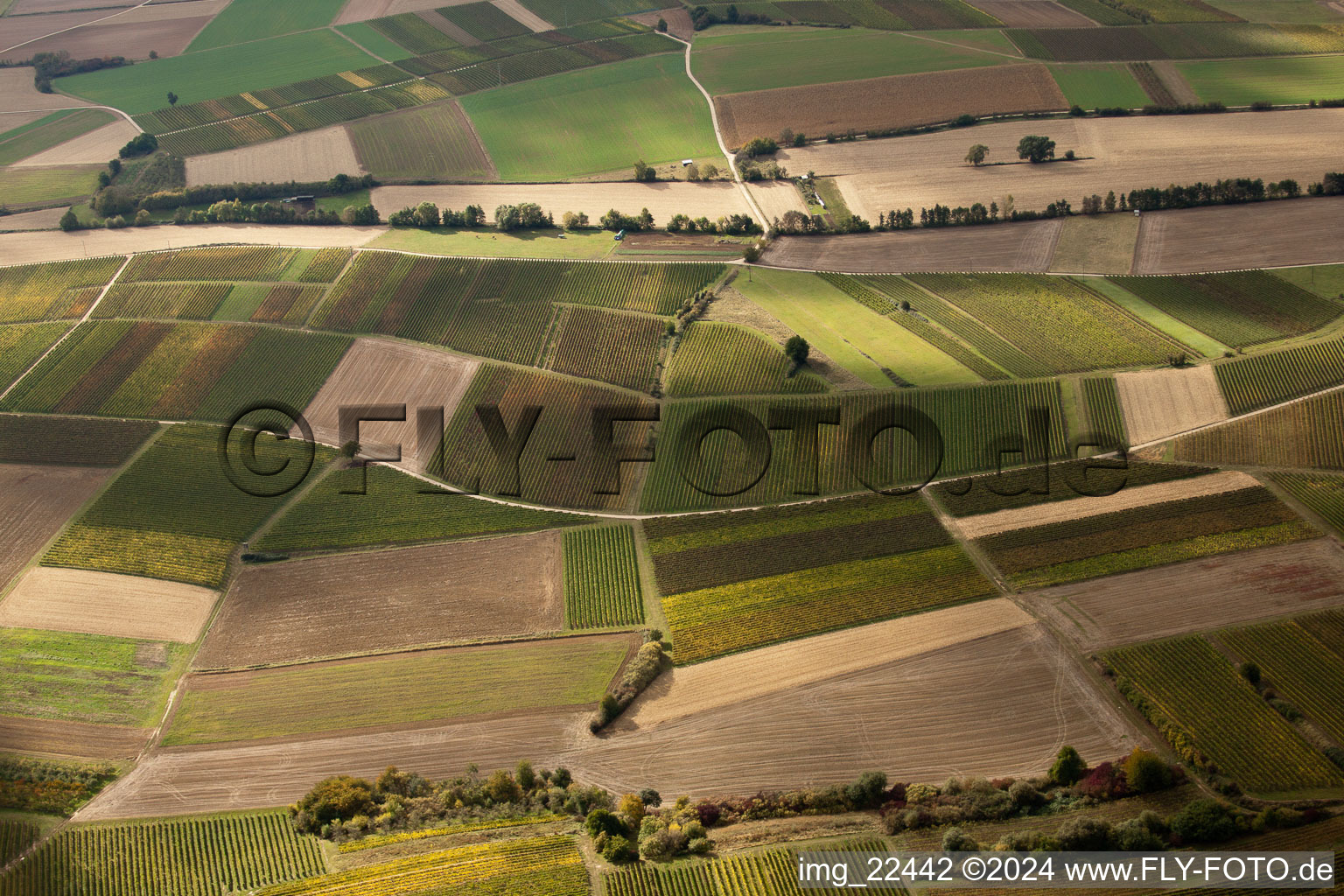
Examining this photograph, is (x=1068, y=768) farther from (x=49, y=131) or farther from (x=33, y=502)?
(x=49, y=131)

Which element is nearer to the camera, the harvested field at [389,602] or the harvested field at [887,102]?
the harvested field at [389,602]

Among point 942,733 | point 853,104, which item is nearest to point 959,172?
point 853,104

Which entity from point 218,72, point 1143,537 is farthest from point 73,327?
point 1143,537

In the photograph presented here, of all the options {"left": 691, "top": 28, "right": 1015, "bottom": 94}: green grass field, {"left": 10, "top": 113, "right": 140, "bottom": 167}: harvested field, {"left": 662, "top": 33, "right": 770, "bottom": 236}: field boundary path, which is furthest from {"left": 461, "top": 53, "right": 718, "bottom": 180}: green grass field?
{"left": 10, "top": 113, "right": 140, "bottom": 167}: harvested field

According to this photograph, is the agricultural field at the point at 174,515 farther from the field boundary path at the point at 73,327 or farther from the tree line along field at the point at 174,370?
the field boundary path at the point at 73,327

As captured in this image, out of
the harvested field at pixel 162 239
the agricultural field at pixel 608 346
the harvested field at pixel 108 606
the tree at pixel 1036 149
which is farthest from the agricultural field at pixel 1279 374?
the harvested field at pixel 162 239

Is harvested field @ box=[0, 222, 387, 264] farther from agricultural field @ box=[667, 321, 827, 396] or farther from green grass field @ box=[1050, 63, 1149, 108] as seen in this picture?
green grass field @ box=[1050, 63, 1149, 108]

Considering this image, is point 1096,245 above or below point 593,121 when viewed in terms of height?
below
